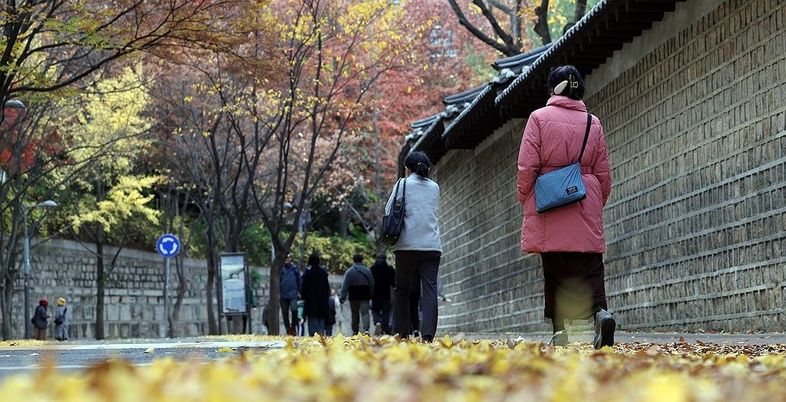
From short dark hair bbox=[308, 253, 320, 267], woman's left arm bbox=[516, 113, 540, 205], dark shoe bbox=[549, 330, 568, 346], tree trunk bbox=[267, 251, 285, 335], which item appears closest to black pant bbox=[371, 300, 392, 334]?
short dark hair bbox=[308, 253, 320, 267]

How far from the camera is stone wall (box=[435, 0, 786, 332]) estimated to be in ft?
37.4

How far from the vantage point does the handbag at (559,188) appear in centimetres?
883

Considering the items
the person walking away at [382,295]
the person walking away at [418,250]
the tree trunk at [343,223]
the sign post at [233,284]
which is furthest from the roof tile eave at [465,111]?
the tree trunk at [343,223]

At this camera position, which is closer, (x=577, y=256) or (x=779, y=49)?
(x=577, y=256)

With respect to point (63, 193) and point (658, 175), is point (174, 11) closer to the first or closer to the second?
point (658, 175)

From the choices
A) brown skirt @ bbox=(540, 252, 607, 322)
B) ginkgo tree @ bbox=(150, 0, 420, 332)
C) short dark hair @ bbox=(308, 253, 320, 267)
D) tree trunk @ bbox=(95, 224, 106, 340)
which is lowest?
brown skirt @ bbox=(540, 252, 607, 322)

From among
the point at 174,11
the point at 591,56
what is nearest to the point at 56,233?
the point at 174,11

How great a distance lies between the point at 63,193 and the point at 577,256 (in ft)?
108

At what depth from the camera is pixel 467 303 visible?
26547 mm

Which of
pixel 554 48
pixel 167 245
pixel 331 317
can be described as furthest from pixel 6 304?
pixel 554 48

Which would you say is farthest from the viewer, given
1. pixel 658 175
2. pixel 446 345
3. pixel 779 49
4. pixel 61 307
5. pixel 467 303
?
pixel 61 307

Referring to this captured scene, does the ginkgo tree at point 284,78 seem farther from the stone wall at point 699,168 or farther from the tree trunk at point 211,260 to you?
the stone wall at point 699,168

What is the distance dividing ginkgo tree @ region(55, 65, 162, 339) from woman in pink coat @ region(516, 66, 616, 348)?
75.7 ft

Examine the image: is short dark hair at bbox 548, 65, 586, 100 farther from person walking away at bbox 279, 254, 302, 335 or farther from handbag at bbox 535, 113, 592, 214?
person walking away at bbox 279, 254, 302, 335
